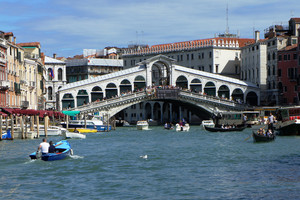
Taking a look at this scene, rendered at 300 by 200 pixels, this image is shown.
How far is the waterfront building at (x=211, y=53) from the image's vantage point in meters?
103

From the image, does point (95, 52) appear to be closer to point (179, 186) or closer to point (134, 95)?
point (134, 95)

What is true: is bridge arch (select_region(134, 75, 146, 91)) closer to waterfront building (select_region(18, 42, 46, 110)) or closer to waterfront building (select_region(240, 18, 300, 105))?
waterfront building (select_region(18, 42, 46, 110))

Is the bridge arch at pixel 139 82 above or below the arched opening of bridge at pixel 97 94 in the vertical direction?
above

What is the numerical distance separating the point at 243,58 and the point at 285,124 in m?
44.7

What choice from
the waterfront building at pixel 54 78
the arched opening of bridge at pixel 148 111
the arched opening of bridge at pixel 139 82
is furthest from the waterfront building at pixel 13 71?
the arched opening of bridge at pixel 148 111

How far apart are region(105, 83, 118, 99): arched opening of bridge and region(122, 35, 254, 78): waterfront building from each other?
18490mm

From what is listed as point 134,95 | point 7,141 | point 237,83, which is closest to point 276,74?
point 237,83

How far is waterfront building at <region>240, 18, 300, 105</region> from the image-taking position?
8707cm

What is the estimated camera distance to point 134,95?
81562mm

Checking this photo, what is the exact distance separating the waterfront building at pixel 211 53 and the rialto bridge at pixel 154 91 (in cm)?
1194

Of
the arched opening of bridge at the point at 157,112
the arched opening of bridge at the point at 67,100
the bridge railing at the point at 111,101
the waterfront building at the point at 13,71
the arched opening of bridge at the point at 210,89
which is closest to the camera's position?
the waterfront building at the point at 13,71

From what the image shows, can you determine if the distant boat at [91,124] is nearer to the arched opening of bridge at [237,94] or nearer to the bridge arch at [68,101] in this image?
the bridge arch at [68,101]

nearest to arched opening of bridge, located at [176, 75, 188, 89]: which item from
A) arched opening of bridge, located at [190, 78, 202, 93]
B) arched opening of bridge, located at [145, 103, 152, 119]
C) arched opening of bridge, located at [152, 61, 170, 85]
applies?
arched opening of bridge, located at [190, 78, 202, 93]

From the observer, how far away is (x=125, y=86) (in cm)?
8781
